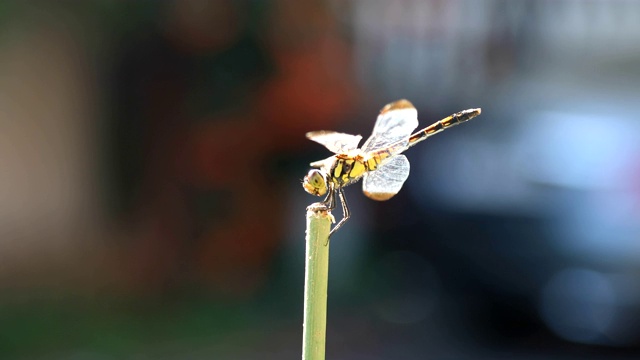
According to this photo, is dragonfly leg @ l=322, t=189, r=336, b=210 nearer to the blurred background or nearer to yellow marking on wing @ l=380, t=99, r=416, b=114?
yellow marking on wing @ l=380, t=99, r=416, b=114

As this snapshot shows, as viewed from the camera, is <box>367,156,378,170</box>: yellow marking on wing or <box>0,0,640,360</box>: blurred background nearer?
<box>367,156,378,170</box>: yellow marking on wing

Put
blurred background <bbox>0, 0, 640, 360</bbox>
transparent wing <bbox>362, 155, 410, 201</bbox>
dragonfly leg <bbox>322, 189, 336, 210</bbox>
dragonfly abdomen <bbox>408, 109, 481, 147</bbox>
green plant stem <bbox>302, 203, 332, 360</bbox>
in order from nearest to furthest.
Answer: green plant stem <bbox>302, 203, 332, 360</bbox>
dragonfly leg <bbox>322, 189, 336, 210</bbox>
transparent wing <bbox>362, 155, 410, 201</bbox>
dragonfly abdomen <bbox>408, 109, 481, 147</bbox>
blurred background <bbox>0, 0, 640, 360</bbox>

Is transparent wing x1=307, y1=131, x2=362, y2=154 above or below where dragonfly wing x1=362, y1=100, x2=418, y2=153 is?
below

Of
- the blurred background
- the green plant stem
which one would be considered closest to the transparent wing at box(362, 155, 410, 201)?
the green plant stem

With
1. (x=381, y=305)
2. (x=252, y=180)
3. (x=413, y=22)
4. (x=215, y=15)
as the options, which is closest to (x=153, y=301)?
(x=252, y=180)

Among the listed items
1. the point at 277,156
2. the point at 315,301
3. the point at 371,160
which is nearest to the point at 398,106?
the point at 371,160

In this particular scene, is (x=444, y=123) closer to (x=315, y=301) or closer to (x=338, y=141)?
(x=338, y=141)

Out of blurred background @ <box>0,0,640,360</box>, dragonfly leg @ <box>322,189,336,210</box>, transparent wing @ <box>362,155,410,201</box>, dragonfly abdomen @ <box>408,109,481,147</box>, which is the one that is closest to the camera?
dragonfly leg @ <box>322,189,336,210</box>
